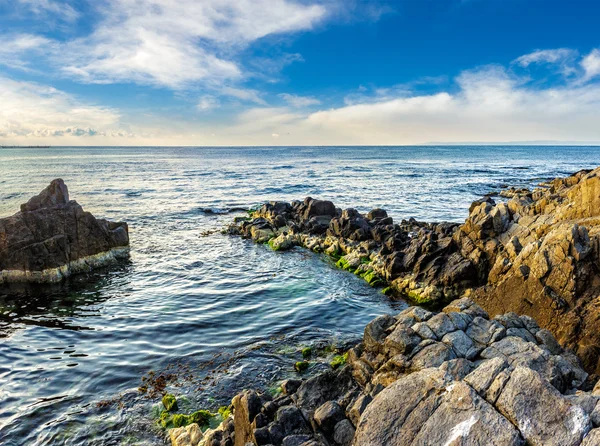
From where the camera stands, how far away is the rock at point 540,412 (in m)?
7.01

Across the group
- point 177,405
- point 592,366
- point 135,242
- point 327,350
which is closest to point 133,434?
point 177,405

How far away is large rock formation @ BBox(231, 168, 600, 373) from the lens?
1777cm

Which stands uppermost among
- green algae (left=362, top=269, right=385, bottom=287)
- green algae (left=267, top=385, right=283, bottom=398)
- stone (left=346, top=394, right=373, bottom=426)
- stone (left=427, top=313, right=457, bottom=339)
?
stone (left=427, top=313, right=457, bottom=339)

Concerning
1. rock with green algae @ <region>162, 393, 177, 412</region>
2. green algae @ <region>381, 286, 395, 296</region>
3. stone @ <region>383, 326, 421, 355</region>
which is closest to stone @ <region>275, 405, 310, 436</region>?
stone @ <region>383, 326, 421, 355</region>

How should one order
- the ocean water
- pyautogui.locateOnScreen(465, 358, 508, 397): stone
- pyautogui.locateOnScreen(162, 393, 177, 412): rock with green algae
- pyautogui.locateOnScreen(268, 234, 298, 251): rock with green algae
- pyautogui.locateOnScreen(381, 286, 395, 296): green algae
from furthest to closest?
pyautogui.locateOnScreen(268, 234, 298, 251): rock with green algae, pyautogui.locateOnScreen(381, 286, 395, 296): green algae, the ocean water, pyautogui.locateOnScreen(162, 393, 177, 412): rock with green algae, pyautogui.locateOnScreen(465, 358, 508, 397): stone

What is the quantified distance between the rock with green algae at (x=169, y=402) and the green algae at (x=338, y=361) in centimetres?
640

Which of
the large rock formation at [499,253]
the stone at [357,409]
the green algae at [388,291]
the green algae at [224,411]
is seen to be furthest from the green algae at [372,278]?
the stone at [357,409]

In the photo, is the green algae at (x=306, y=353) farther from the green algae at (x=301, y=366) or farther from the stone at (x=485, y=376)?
the stone at (x=485, y=376)

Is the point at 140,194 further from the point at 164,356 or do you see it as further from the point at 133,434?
the point at 133,434

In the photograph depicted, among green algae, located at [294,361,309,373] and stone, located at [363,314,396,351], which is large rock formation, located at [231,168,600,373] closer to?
stone, located at [363,314,396,351]

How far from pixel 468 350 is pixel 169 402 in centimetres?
1044

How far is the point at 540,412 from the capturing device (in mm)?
7367

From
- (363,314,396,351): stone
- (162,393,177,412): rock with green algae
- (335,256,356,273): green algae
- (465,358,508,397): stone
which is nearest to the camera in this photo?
(465,358,508,397): stone

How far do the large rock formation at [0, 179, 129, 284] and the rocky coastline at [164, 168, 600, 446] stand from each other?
18.2 meters
